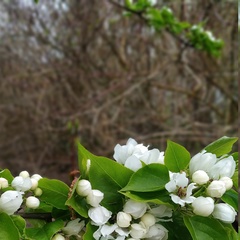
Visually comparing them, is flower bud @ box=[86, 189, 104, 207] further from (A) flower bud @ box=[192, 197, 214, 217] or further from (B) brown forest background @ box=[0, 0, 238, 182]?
(B) brown forest background @ box=[0, 0, 238, 182]

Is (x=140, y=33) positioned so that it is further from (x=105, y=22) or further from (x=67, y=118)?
(x=67, y=118)

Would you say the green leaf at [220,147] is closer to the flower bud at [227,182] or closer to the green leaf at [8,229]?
the flower bud at [227,182]

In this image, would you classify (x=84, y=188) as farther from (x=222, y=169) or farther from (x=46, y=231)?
(x=222, y=169)

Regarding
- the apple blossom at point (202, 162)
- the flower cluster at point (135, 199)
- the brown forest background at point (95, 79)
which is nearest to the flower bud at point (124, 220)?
the flower cluster at point (135, 199)

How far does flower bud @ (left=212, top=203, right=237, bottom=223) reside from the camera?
22.9 inches

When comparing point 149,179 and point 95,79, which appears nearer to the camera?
point 149,179

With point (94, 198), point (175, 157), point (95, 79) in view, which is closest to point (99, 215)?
point (94, 198)

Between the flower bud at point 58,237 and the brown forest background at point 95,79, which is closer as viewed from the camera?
the flower bud at point 58,237

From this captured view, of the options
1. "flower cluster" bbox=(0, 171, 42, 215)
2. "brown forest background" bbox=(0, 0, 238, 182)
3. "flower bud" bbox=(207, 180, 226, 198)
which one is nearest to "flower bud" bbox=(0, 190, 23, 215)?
"flower cluster" bbox=(0, 171, 42, 215)

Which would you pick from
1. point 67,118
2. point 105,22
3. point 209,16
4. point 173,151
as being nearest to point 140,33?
point 105,22

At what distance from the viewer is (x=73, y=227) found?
0.60 metres

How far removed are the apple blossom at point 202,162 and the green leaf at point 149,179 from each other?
0.12 feet

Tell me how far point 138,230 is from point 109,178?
74mm

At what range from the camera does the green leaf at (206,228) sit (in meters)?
0.57
